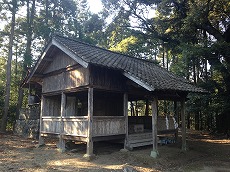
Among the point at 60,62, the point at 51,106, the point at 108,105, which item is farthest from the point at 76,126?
the point at 108,105

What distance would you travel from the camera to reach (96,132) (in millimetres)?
10859

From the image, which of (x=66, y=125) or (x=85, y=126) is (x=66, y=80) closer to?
(x=66, y=125)

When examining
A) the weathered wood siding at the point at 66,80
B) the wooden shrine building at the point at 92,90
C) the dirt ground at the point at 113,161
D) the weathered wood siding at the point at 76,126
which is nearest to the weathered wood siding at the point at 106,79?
the wooden shrine building at the point at 92,90

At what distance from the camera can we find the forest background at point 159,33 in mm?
17516

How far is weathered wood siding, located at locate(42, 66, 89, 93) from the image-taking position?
1143 cm

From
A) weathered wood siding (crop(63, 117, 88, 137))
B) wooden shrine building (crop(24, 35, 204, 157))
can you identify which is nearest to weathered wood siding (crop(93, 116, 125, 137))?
wooden shrine building (crop(24, 35, 204, 157))

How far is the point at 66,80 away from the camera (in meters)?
12.8

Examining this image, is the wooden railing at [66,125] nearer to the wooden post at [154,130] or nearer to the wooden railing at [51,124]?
the wooden railing at [51,124]

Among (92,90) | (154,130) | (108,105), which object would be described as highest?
(92,90)

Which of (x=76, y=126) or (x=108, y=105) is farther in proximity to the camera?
(x=108, y=105)

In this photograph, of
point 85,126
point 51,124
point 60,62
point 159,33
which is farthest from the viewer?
point 159,33

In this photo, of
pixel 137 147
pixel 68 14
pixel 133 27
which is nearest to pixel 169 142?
pixel 137 147

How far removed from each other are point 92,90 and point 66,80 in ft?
8.27

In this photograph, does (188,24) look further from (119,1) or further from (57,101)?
(57,101)
